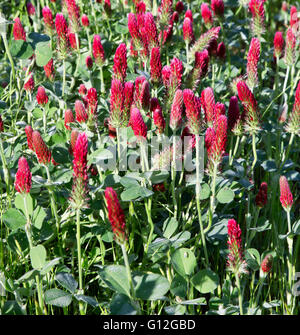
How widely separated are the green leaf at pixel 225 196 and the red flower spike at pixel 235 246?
0.28m

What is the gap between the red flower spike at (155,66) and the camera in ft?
7.18

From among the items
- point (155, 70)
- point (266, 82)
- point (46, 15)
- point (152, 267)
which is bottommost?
point (152, 267)

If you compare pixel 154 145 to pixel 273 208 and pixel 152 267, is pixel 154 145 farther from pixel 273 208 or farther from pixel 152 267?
pixel 273 208

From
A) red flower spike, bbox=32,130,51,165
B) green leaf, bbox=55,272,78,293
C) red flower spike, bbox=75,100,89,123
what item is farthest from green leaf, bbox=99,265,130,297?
red flower spike, bbox=75,100,89,123

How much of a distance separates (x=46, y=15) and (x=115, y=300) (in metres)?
1.70

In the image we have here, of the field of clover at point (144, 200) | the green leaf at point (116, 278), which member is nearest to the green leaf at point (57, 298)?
the field of clover at point (144, 200)

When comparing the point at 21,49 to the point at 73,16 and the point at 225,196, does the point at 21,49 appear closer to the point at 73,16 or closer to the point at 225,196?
the point at 73,16

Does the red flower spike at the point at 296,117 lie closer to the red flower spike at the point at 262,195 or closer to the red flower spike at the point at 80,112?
the red flower spike at the point at 262,195

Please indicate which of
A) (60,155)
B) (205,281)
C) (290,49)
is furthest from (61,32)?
(205,281)

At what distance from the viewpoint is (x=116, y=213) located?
4.94ft

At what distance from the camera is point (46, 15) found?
2.69 m

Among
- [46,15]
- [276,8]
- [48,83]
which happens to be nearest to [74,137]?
[48,83]

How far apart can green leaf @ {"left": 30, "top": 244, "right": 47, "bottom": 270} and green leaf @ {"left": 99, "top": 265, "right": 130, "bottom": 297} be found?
234 millimetres
